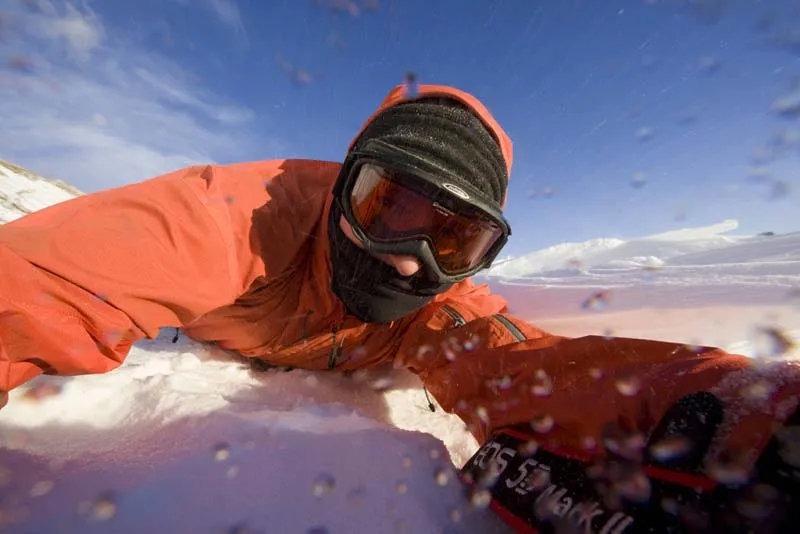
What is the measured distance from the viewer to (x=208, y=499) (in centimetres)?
87

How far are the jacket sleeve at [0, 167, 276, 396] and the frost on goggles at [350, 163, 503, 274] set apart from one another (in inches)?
20.6

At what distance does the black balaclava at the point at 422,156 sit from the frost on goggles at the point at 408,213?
4.1 inches

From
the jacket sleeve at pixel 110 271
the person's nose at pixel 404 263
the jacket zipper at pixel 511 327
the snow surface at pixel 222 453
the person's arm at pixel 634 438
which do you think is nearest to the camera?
the person's arm at pixel 634 438

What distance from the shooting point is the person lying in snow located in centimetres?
80

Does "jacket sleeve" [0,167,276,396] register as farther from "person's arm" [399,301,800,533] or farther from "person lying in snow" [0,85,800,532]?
"person's arm" [399,301,800,533]

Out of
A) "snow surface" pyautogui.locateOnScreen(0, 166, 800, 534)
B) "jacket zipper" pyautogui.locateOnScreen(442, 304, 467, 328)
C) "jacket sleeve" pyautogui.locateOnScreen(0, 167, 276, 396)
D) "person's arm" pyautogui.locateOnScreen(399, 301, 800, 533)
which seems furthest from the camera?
"jacket zipper" pyautogui.locateOnScreen(442, 304, 467, 328)

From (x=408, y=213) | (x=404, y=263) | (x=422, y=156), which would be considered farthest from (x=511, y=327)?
(x=422, y=156)

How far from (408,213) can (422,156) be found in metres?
0.24

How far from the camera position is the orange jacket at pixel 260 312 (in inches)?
37.0

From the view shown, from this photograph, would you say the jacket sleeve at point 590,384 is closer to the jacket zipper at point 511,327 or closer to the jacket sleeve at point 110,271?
the jacket zipper at point 511,327

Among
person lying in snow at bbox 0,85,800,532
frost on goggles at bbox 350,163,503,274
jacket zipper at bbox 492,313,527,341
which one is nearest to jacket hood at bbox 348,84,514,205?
person lying in snow at bbox 0,85,800,532

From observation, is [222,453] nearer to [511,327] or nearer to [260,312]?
[260,312]

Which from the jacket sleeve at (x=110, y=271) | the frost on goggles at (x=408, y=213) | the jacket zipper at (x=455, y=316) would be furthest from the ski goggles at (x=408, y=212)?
the jacket sleeve at (x=110, y=271)

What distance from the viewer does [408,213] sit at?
1682 mm
